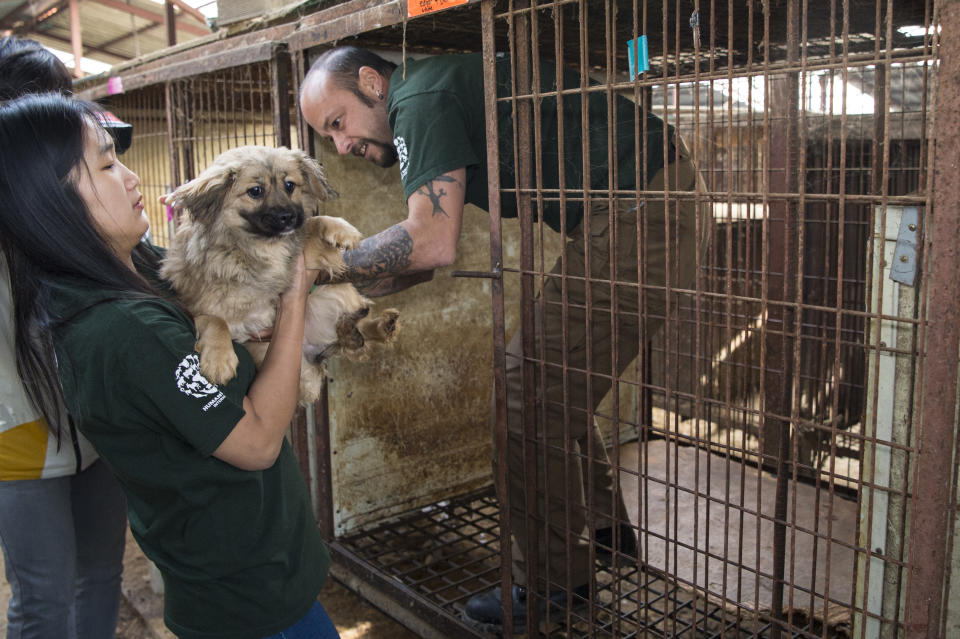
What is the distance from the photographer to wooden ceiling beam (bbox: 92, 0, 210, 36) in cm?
1149

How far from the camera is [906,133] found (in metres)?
4.84

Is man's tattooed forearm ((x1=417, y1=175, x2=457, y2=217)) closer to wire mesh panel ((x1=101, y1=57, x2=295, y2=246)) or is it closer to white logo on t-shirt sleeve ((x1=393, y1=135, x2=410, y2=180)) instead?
white logo on t-shirt sleeve ((x1=393, y1=135, x2=410, y2=180))

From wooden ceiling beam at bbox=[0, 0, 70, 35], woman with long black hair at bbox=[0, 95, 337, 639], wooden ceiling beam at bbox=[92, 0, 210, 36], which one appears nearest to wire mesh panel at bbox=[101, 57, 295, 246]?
woman with long black hair at bbox=[0, 95, 337, 639]

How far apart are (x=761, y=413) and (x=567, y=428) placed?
68 cm

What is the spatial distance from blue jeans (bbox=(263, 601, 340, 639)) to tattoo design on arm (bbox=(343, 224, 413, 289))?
116cm

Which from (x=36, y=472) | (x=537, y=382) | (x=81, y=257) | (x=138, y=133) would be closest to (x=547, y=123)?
(x=537, y=382)

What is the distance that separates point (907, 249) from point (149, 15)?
13.0 m

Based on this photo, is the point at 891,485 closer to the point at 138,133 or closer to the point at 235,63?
the point at 235,63

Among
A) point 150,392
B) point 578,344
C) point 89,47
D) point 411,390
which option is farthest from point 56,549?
point 89,47

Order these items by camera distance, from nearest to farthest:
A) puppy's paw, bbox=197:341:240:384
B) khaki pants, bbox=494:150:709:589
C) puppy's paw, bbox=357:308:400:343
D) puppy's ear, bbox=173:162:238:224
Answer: puppy's paw, bbox=197:341:240:384 → puppy's ear, bbox=173:162:238:224 → khaki pants, bbox=494:150:709:589 → puppy's paw, bbox=357:308:400:343

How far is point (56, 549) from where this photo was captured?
231 centimetres

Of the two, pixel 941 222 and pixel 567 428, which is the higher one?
pixel 941 222

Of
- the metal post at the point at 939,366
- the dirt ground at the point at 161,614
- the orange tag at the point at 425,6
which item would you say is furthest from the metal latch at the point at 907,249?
the dirt ground at the point at 161,614

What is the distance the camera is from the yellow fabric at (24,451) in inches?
89.2
